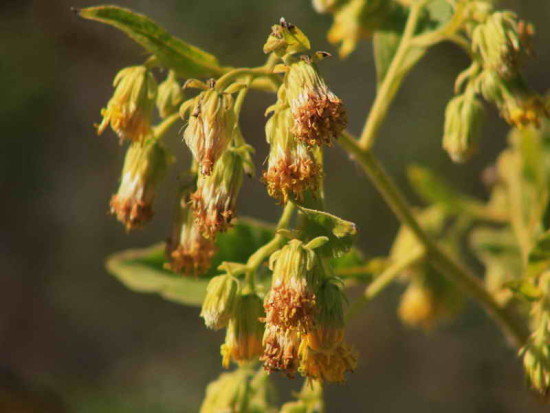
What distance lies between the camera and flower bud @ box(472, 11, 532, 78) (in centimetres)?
133

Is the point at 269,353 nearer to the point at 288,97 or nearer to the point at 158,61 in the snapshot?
the point at 288,97

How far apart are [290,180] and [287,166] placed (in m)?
→ 0.02

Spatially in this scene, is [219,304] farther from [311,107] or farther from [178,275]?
[178,275]

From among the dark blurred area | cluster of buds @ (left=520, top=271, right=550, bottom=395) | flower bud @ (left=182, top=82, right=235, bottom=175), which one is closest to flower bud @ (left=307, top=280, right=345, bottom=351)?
flower bud @ (left=182, top=82, right=235, bottom=175)

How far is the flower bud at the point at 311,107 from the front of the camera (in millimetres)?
1092

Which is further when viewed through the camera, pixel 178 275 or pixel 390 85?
pixel 178 275

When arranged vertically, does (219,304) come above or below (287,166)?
below

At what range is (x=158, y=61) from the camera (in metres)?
1.25

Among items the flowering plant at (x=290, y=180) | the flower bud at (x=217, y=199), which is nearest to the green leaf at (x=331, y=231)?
the flowering plant at (x=290, y=180)

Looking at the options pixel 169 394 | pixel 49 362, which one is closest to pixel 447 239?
pixel 169 394

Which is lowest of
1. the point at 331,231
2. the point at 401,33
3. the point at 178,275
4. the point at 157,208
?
the point at 331,231

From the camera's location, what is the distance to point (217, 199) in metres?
1.17

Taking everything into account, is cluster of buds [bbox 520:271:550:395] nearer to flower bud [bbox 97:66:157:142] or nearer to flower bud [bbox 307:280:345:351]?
flower bud [bbox 307:280:345:351]

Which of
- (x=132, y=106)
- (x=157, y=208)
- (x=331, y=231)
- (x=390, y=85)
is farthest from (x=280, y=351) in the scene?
(x=157, y=208)
